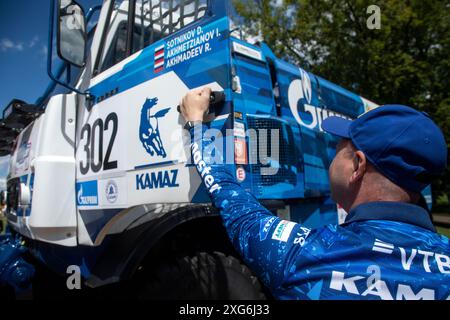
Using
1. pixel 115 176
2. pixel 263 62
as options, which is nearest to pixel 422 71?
pixel 263 62

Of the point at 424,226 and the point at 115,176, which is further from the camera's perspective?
the point at 115,176

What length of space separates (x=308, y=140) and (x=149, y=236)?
4.97 feet

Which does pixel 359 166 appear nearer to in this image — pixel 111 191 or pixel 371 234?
pixel 371 234

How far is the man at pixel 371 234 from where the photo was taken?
0.99 metres

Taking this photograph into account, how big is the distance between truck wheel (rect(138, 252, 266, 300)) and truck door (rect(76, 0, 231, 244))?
35 cm

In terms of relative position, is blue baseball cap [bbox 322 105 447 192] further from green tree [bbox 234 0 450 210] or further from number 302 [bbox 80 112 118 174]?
green tree [bbox 234 0 450 210]

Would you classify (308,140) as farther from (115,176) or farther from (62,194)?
(62,194)

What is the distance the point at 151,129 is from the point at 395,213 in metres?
1.51

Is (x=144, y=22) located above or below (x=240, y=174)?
above

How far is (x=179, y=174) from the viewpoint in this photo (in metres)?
2.04

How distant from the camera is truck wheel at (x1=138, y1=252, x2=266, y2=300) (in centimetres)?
185

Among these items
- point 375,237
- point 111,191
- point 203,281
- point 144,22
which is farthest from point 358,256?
point 144,22

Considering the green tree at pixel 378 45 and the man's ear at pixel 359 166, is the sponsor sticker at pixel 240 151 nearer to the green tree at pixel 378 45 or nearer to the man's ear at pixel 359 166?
the man's ear at pixel 359 166

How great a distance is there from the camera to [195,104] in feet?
6.29
